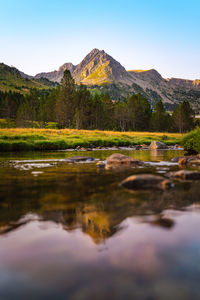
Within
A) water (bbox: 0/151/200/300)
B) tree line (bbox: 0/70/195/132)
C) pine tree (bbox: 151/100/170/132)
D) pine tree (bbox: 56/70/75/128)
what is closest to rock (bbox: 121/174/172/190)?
water (bbox: 0/151/200/300)

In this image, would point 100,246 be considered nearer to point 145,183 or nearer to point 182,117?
point 145,183

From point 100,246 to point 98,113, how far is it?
93.2 meters

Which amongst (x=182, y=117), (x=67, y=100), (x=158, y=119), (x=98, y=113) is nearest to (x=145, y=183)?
(x=67, y=100)

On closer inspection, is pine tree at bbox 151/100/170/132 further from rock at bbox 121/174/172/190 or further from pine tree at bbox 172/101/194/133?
rock at bbox 121/174/172/190

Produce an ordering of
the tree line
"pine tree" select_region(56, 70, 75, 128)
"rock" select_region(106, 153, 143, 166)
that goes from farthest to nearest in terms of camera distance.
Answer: the tree line, "pine tree" select_region(56, 70, 75, 128), "rock" select_region(106, 153, 143, 166)

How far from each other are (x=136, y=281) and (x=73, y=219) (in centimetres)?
302

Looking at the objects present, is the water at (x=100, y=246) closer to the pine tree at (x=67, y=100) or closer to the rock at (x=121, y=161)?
the rock at (x=121, y=161)

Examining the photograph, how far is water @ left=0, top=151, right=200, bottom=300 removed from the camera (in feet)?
11.6

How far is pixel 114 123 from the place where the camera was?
4173 inches

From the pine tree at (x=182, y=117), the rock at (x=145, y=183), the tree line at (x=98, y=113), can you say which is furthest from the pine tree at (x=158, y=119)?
the rock at (x=145, y=183)

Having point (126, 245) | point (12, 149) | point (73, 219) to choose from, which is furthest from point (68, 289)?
point (12, 149)

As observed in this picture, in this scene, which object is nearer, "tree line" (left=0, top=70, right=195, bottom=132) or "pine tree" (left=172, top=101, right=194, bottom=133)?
"tree line" (left=0, top=70, right=195, bottom=132)

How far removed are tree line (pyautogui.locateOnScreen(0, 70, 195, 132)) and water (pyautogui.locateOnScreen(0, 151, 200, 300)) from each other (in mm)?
79223

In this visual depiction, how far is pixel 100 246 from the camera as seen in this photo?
4.86 m
